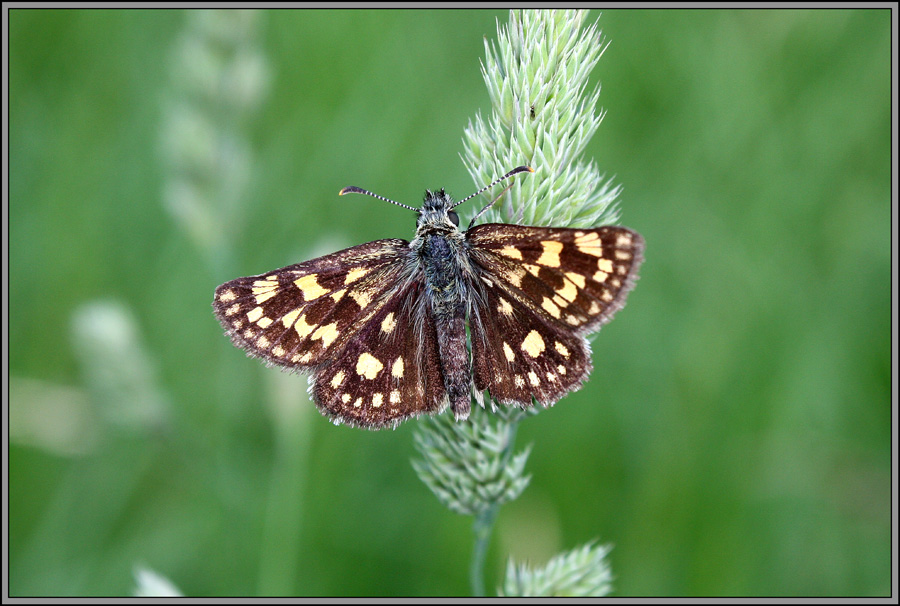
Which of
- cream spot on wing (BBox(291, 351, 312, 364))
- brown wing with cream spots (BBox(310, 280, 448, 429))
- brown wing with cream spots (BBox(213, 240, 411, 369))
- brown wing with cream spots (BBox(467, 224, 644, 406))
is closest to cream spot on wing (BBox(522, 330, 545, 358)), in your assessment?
brown wing with cream spots (BBox(467, 224, 644, 406))

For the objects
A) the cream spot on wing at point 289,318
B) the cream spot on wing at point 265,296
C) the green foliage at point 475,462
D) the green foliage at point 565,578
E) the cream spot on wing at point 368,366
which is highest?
the cream spot on wing at point 265,296

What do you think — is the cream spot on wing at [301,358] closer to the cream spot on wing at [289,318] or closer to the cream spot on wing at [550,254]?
the cream spot on wing at [289,318]

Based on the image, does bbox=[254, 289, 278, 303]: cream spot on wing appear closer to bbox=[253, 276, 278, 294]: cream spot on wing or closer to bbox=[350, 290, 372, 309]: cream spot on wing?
bbox=[253, 276, 278, 294]: cream spot on wing

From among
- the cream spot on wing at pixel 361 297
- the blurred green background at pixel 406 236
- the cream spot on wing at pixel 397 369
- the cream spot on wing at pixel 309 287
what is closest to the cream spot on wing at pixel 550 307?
the cream spot on wing at pixel 397 369

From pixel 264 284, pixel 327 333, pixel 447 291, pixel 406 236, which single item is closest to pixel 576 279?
pixel 447 291

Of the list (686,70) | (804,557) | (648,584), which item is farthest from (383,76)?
(804,557)

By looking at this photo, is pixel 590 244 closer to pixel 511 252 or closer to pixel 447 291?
pixel 511 252
